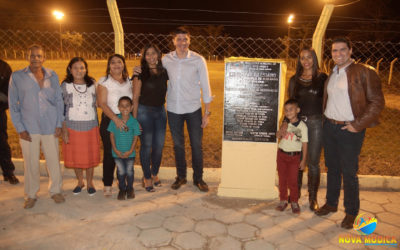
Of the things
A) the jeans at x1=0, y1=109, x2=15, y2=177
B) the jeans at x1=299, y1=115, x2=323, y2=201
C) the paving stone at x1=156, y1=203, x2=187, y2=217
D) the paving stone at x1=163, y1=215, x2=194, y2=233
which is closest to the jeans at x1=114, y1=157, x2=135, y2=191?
the paving stone at x1=156, y1=203, x2=187, y2=217

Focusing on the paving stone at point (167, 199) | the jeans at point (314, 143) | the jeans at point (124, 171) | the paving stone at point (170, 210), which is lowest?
the paving stone at point (170, 210)

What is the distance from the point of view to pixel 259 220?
3.44 metres

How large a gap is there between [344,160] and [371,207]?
0.97 metres

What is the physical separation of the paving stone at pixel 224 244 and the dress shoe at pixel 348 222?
120cm

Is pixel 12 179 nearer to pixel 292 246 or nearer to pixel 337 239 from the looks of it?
pixel 292 246

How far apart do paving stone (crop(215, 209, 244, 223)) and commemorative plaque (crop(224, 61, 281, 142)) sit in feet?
2.93

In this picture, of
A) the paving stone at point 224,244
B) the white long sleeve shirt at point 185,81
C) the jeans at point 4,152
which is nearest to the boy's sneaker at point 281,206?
the paving stone at point 224,244

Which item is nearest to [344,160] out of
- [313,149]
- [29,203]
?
[313,149]

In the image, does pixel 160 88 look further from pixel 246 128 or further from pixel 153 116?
pixel 246 128

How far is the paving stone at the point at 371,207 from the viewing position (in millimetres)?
3697

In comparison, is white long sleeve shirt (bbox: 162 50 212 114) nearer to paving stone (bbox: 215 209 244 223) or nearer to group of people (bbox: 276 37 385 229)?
group of people (bbox: 276 37 385 229)

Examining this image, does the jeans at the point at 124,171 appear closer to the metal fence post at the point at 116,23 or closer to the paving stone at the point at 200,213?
the paving stone at the point at 200,213

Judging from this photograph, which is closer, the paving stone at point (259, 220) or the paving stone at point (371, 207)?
the paving stone at point (259, 220)

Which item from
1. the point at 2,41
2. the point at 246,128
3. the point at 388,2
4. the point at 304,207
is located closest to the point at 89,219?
the point at 246,128
